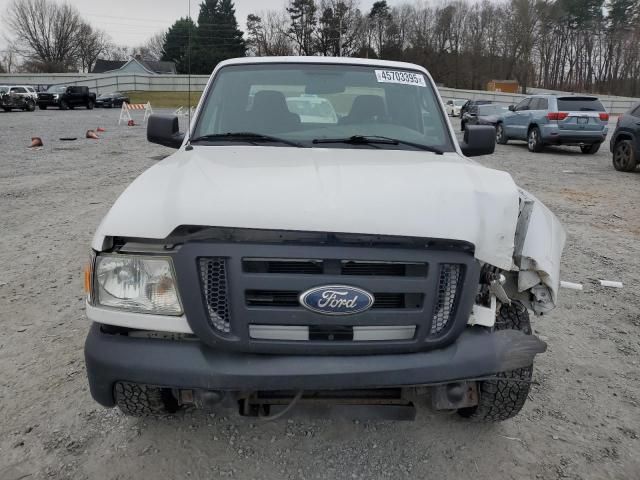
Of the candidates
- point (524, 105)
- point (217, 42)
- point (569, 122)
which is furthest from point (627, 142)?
point (217, 42)

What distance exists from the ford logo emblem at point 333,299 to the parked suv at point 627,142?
11444mm

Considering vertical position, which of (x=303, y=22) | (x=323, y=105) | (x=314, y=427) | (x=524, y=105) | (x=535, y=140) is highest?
(x=303, y=22)

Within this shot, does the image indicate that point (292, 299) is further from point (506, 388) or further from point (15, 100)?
point (15, 100)

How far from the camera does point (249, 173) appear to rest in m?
2.35

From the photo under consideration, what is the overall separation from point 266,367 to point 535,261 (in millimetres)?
1301

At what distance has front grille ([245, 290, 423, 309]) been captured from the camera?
77.1 inches

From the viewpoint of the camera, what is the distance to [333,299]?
1924 millimetres

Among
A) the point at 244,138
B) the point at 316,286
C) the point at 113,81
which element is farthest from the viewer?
the point at 113,81

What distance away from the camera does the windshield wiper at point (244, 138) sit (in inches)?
121

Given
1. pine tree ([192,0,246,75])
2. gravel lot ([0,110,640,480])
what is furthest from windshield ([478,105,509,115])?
gravel lot ([0,110,640,480])

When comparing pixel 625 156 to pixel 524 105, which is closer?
pixel 625 156

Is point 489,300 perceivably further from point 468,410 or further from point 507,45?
point 507,45

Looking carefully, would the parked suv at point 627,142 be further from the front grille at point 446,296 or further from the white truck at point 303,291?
the front grille at point 446,296

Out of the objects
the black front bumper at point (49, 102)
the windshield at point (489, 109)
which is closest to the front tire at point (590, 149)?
the windshield at point (489, 109)
